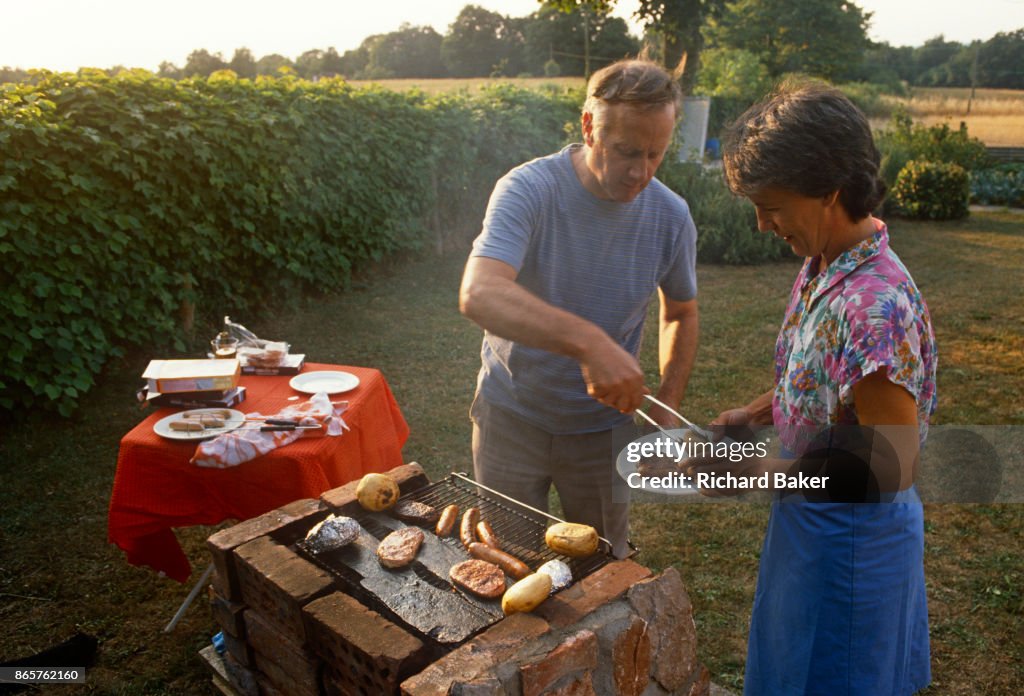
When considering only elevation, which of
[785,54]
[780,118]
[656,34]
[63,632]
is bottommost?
[63,632]

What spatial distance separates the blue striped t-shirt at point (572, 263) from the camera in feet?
7.84

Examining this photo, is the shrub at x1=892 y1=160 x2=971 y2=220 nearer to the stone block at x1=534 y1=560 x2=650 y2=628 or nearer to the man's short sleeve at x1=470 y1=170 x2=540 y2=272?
the man's short sleeve at x1=470 y1=170 x2=540 y2=272

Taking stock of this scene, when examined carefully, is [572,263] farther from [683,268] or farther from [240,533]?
[240,533]

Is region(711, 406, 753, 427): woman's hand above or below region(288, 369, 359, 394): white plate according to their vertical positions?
above

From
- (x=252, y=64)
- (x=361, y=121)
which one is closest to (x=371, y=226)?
(x=361, y=121)

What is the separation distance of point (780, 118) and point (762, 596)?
127 cm

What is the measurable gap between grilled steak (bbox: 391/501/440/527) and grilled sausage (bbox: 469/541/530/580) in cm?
26

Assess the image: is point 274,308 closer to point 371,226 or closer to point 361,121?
point 371,226

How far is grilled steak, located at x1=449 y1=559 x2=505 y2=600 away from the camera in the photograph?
2.01 metres

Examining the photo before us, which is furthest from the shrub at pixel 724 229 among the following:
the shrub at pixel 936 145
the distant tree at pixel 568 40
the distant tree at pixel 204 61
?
the distant tree at pixel 568 40

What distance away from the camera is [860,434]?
1608mm

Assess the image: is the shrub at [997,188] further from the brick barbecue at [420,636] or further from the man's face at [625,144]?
the brick barbecue at [420,636]

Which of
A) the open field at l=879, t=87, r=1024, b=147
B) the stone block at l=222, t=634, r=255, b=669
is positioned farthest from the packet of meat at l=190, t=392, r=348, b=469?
the open field at l=879, t=87, r=1024, b=147

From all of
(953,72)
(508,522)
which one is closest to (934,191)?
(508,522)
